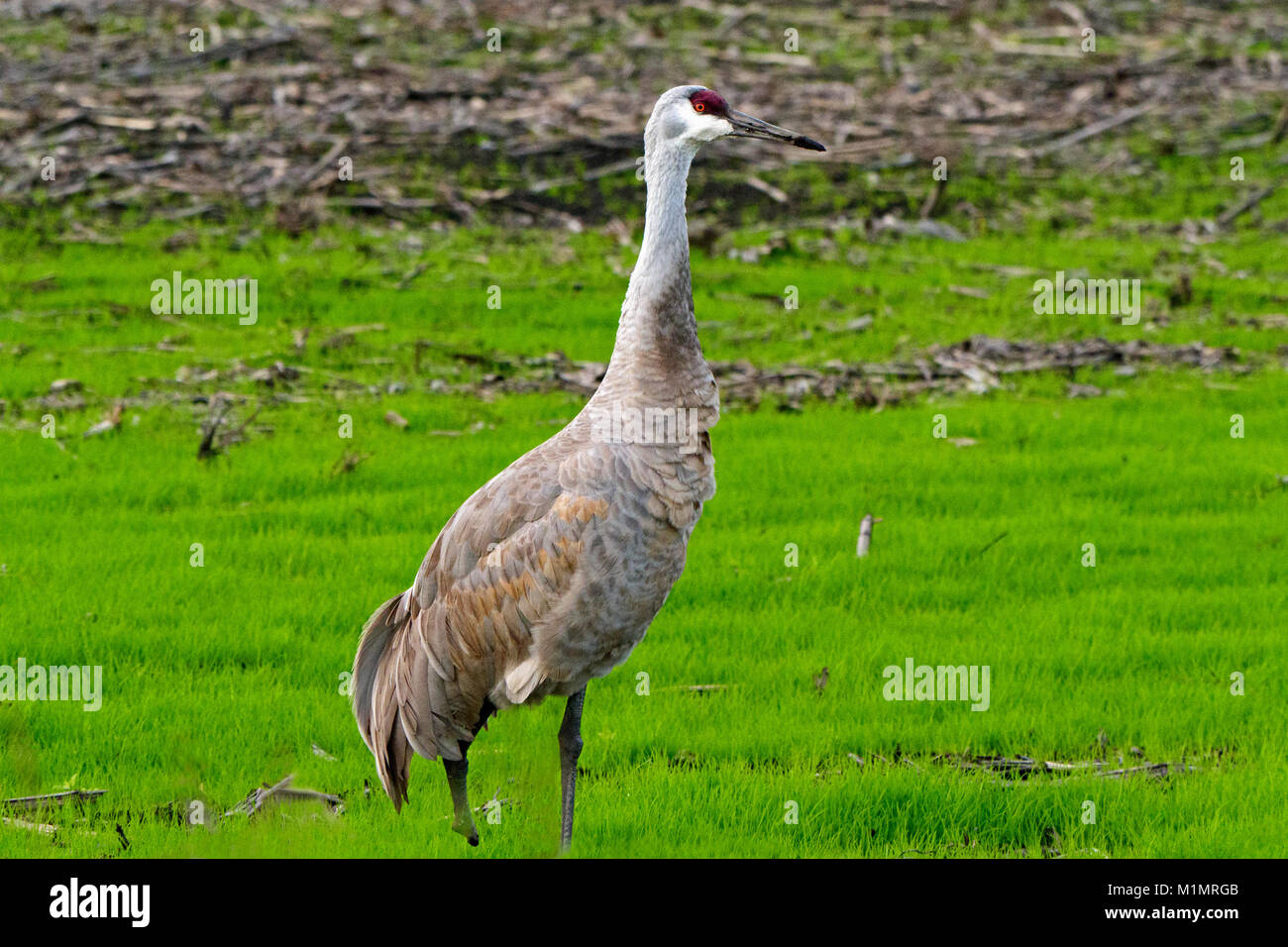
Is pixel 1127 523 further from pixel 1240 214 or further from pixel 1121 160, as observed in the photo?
pixel 1121 160

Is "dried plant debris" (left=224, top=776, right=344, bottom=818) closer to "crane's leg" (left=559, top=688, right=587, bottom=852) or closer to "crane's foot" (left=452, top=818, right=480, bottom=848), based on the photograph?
"crane's foot" (left=452, top=818, right=480, bottom=848)

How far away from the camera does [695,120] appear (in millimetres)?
7695

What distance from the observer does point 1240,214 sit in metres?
22.8

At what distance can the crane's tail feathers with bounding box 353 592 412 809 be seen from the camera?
7.68 m

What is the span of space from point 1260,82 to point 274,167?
675 inches

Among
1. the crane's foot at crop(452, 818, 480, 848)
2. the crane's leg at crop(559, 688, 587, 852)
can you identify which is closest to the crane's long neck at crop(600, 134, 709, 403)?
the crane's leg at crop(559, 688, 587, 852)

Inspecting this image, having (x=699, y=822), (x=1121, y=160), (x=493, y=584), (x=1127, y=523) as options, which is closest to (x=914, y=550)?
(x=1127, y=523)

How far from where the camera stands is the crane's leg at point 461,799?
7621 millimetres

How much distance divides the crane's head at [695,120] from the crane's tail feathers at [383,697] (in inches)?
106

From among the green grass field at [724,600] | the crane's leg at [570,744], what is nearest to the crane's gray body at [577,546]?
the crane's leg at [570,744]

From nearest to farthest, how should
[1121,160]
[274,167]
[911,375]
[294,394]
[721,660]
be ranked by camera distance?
1. [721,660]
2. [294,394]
3. [911,375]
4. [274,167]
5. [1121,160]

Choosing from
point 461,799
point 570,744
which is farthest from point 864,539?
point 461,799

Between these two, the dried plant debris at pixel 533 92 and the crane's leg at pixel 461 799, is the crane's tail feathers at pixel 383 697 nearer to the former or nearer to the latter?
the crane's leg at pixel 461 799

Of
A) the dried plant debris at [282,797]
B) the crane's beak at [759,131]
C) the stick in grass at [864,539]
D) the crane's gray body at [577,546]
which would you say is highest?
the crane's beak at [759,131]
